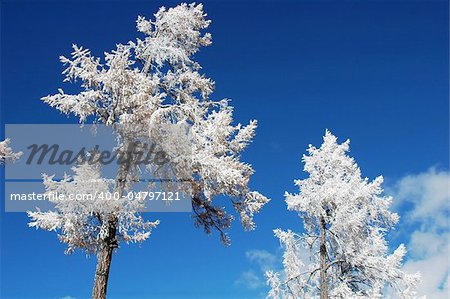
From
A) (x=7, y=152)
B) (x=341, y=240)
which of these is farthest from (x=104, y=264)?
(x=341, y=240)

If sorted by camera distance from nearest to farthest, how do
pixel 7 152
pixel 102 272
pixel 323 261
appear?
1. pixel 102 272
2. pixel 7 152
3. pixel 323 261

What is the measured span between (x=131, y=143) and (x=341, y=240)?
10.7 m

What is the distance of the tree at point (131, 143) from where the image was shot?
1258 centimetres

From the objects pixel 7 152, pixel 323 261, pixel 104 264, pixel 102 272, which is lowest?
pixel 102 272

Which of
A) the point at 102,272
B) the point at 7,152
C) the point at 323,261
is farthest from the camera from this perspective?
the point at 323,261

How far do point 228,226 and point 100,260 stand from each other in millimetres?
3893

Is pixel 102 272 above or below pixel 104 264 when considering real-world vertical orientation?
below

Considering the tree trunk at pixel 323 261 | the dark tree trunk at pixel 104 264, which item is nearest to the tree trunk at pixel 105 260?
the dark tree trunk at pixel 104 264

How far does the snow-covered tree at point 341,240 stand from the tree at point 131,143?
280 inches

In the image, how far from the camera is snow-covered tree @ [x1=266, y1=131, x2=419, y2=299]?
2075cm

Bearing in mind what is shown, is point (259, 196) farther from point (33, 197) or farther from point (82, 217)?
point (33, 197)

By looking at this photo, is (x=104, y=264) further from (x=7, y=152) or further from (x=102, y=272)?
(x=7, y=152)

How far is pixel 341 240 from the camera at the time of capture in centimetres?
2084

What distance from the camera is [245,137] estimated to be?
14242 mm
